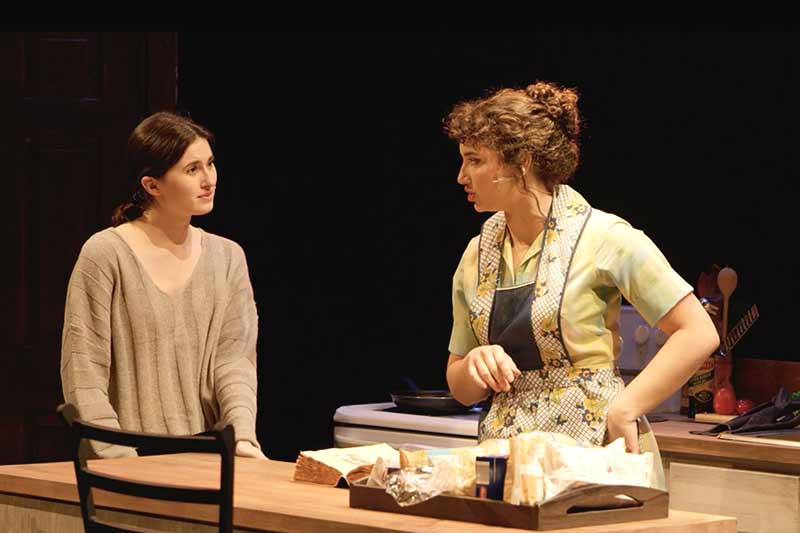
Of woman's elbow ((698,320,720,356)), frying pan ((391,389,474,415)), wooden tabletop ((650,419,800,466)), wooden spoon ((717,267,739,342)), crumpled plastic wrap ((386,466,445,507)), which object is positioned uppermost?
wooden spoon ((717,267,739,342))

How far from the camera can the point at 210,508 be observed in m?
2.41

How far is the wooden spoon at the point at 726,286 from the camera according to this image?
4379 millimetres

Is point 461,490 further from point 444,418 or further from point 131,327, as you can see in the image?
point 444,418

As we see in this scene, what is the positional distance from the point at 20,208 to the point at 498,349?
317 centimetres

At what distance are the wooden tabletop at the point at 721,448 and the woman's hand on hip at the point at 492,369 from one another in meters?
1.36

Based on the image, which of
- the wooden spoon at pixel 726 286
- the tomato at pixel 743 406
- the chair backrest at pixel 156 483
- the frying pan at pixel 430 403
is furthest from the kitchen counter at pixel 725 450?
the chair backrest at pixel 156 483

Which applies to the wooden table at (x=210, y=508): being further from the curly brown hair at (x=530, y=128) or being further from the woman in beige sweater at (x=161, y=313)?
the curly brown hair at (x=530, y=128)

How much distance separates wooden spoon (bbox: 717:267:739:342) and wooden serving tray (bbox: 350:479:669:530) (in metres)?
2.24

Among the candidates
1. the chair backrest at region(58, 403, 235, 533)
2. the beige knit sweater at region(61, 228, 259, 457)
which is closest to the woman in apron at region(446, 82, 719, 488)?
the chair backrest at region(58, 403, 235, 533)

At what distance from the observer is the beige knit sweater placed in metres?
3.52

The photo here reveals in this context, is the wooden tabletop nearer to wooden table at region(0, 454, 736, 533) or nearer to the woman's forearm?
the woman's forearm

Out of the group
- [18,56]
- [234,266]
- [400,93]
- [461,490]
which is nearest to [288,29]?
[400,93]

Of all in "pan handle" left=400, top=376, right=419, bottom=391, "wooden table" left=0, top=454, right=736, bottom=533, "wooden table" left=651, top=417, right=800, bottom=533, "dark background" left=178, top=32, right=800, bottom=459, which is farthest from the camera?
"pan handle" left=400, top=376, right=419, bottom=391

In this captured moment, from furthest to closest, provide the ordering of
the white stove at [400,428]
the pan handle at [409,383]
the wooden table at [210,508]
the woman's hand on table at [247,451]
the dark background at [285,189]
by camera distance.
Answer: the dark background at [285,189], the pan handle at [409,383], the white stove at [400,428], the woman's hand on table at [247,451], the wooden table at [210,508]
